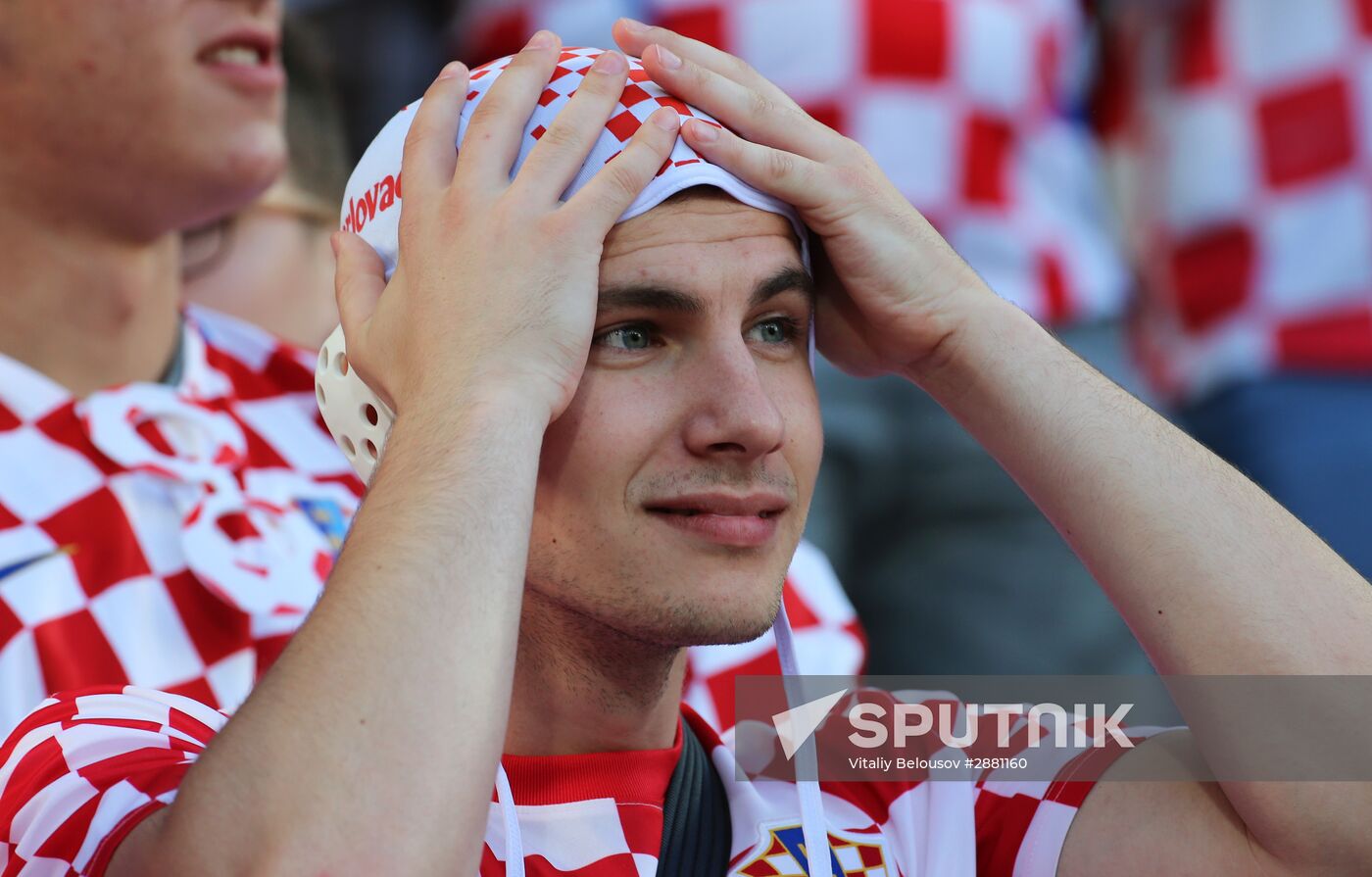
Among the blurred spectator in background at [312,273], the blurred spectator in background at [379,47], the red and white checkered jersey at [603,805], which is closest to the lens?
the red and white checkered jersey at [603,805]

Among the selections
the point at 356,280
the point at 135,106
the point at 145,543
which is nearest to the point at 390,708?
the point at 356,280

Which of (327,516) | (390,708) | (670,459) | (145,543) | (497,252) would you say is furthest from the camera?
(327,516)

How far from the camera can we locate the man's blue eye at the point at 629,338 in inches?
75.6

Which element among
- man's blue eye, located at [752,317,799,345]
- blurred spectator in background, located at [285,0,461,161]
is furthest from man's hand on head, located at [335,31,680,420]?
blurred spectator in background, located at [285,0,461,161]

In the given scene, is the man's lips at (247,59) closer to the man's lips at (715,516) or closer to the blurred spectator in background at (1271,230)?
the man's lips at (715,516)

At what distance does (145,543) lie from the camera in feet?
8.38

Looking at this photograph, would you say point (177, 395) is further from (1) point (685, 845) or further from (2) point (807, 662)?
(1) point (685, 845)

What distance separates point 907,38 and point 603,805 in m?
2.00

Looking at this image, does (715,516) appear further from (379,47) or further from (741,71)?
(379,47)

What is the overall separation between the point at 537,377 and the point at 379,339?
0.21m

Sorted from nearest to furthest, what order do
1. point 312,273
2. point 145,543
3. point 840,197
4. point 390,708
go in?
1. point 390,708
2. point 840,197
3. point 145,543
4. point 312,273

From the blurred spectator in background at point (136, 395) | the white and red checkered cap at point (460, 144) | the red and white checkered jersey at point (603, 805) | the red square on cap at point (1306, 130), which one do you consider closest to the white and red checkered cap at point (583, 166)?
the white and red checkered cap at point (460, 144)

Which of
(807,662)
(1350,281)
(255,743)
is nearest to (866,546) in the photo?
(807,662)

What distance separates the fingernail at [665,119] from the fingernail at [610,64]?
0.23ft
